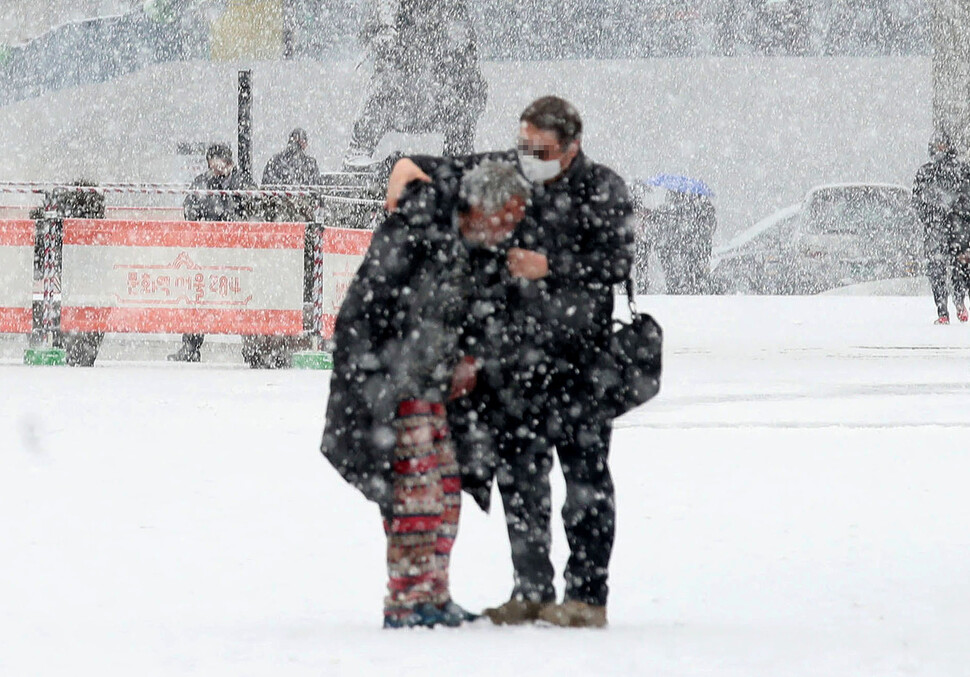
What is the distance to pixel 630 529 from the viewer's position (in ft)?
22.1

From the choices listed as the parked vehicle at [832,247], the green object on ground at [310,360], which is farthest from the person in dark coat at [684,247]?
the green object on ground at [310,360]

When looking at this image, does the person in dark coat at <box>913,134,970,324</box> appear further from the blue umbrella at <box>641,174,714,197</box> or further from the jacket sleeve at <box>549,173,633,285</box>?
the jacket sleeve at <box>549,173,633,285</box>

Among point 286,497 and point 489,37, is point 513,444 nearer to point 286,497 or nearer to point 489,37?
point 286,497

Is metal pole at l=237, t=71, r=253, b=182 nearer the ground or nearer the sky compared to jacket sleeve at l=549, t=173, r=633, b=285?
nearer the sky

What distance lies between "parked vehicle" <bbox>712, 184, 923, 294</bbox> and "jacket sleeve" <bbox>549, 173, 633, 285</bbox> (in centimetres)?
2161

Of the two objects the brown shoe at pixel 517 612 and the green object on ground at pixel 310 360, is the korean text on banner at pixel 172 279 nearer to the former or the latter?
the green object on ground at pixel 310 360

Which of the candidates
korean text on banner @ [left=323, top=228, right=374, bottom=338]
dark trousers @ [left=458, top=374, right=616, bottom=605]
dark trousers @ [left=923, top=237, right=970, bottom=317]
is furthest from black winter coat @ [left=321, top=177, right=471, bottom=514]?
dark trousers @ [left=923, top=237, right=970, bottom=317]

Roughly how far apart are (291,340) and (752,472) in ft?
23.2

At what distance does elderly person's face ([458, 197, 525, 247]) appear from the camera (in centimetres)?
465

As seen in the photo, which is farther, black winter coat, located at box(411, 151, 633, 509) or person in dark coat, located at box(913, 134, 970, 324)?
person in dark coat, located at box(913, 134, 970, 324)

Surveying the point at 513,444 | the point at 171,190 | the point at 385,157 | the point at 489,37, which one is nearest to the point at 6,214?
the point at 171,190

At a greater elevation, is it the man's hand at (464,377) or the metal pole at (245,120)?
the metal pole at (245,120)

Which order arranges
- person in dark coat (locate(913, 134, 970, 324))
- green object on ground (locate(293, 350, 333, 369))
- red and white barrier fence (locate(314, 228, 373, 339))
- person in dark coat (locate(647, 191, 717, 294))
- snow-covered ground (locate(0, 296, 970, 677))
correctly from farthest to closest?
person in dark coat (locate(647, 191, 717, 294))
person in dark coat (locate(913, 134, 970, 324))
red and white barrier fence (locate(314, 228, 373, 339))
green object on ground (locate(293, 350, 333, 369))
snow-covered ground (locate(0, 296, 970, 677))

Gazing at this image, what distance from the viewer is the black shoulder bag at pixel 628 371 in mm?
4809
